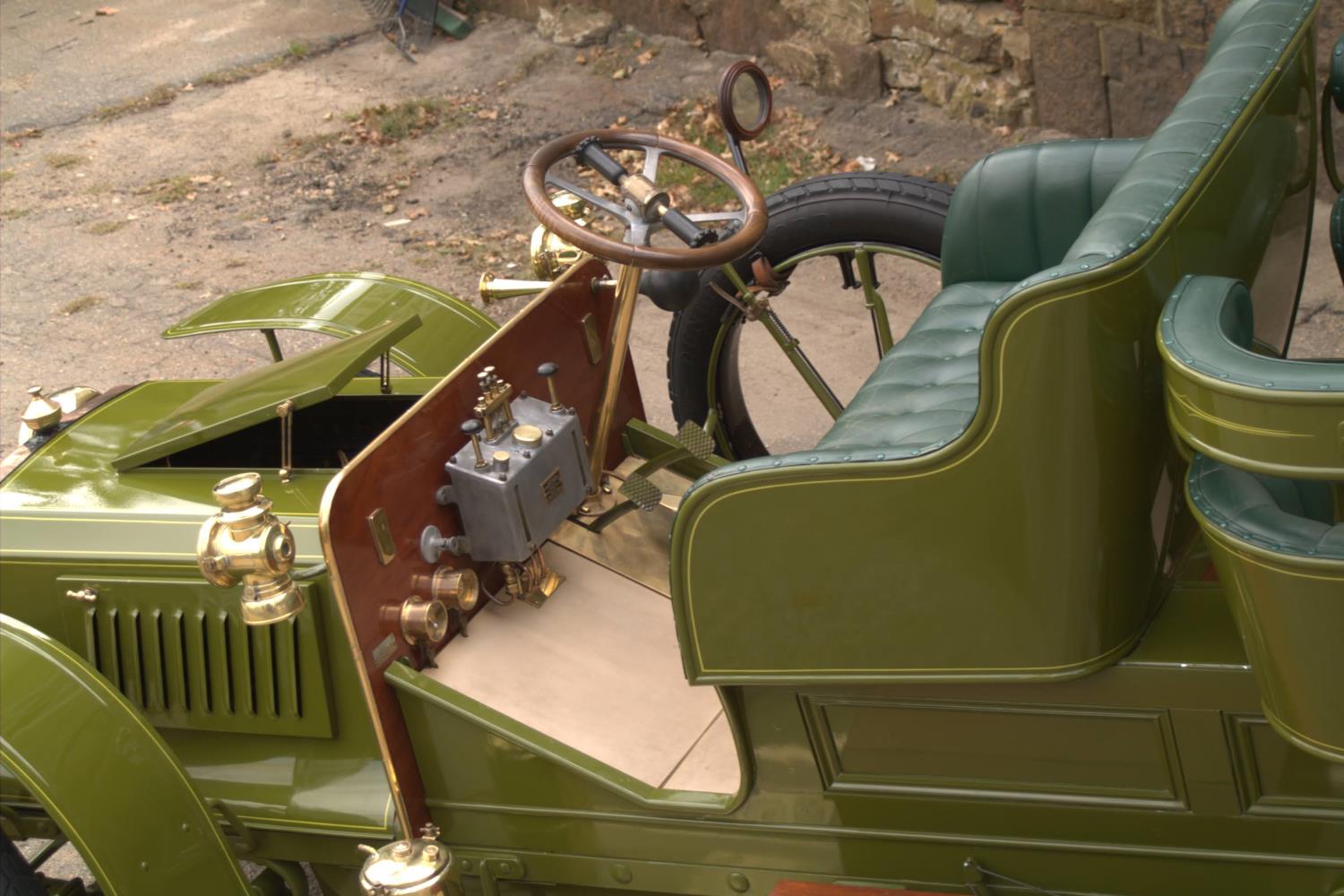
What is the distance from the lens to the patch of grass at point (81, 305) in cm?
594

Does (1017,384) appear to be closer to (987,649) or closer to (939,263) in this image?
(987,649)

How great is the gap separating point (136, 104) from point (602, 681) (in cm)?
647

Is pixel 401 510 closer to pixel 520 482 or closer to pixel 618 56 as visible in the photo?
pixel 520 482

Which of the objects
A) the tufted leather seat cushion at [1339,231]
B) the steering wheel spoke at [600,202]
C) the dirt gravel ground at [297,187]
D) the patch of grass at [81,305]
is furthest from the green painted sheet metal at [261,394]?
the patch of grass at [81,305]

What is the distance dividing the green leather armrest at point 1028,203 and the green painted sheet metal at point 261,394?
4.44ft

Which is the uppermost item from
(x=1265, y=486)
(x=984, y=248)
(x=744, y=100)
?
(x=744, y=100)

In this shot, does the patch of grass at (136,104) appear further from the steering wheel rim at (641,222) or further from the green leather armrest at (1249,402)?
the green leather armrest at (1249,402)

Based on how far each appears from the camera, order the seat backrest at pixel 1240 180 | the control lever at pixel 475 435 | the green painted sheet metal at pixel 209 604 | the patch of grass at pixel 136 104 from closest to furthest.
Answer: the seat backrest at pixel 1240 180, the control lever at pixel 475 435, the green painted sheet metal at pixel 209 604, the patch of grass at pixel 136 104

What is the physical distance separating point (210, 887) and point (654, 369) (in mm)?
2993

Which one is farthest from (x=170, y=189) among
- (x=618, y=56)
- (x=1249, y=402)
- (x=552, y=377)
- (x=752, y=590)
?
(x=1249, y=402)

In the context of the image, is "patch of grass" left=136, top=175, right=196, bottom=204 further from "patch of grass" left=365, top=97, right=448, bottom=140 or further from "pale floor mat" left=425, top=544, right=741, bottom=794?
"pale floor mat" left=425, top=544, right=741, bottom=794

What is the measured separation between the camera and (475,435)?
8.45 feet

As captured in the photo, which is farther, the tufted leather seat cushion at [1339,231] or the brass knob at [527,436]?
the brass knob at [527,436]

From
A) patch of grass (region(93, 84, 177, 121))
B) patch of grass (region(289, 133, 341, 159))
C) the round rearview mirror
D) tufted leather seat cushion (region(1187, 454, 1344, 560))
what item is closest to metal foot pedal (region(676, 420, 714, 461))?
the round rearview mirror
